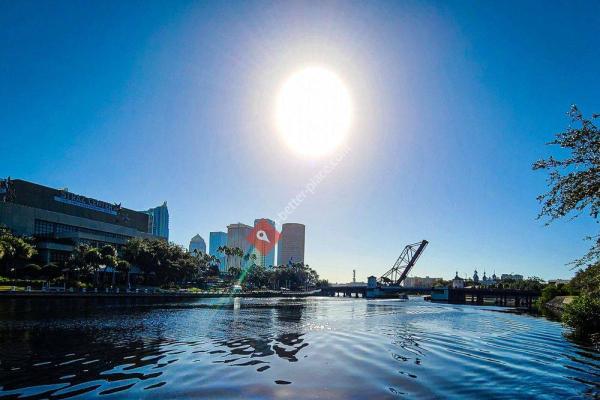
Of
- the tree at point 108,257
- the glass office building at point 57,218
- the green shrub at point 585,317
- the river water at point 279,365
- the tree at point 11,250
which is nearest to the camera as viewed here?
the river water at point 279,365

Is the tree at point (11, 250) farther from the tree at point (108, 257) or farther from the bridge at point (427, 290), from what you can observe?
the bridge at point (427, 290)

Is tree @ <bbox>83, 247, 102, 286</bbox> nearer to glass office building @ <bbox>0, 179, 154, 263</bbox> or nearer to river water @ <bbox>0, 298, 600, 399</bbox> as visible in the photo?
glass office building @ <bbox>0, 179, 154, 263</bbox>

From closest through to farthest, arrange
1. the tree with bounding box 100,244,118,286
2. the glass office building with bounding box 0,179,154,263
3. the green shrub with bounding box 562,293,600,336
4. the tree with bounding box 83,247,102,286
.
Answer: the green shrub with bounding box 562,293,600,336 → the tree with bounding box 83,247,102,286 → the tree with bounding box 100,244,118,286 → the glass office building with bounding box 0,179,154,263

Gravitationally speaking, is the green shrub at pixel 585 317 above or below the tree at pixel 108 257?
below

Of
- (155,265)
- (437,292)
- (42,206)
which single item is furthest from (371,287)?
(42,206)

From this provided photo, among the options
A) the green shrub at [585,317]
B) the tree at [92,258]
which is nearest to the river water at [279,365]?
the green shrub at [585,317]

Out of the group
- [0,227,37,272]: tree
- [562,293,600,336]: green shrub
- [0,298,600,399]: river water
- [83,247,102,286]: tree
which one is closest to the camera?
[0,298,600,399]: river water

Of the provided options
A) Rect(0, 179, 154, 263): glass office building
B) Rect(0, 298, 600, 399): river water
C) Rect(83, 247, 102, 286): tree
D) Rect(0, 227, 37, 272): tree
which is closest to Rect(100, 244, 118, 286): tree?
Rect(83, 247, 102, 286): tree

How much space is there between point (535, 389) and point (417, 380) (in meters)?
4.05

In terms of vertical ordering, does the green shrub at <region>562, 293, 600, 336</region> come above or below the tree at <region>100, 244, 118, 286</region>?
below

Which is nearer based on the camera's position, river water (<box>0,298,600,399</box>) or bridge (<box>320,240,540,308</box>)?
river water (<box>0,298,600,399</box>)

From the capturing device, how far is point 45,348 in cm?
2069

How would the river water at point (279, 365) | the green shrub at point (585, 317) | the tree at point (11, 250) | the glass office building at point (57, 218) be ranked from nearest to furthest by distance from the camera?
the river water at point (279, 365), the green shrub at point (585, 317), the tree at point (11, 250), the glass office building at point (57, 218)

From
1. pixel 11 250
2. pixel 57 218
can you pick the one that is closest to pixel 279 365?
pixel 11 250
